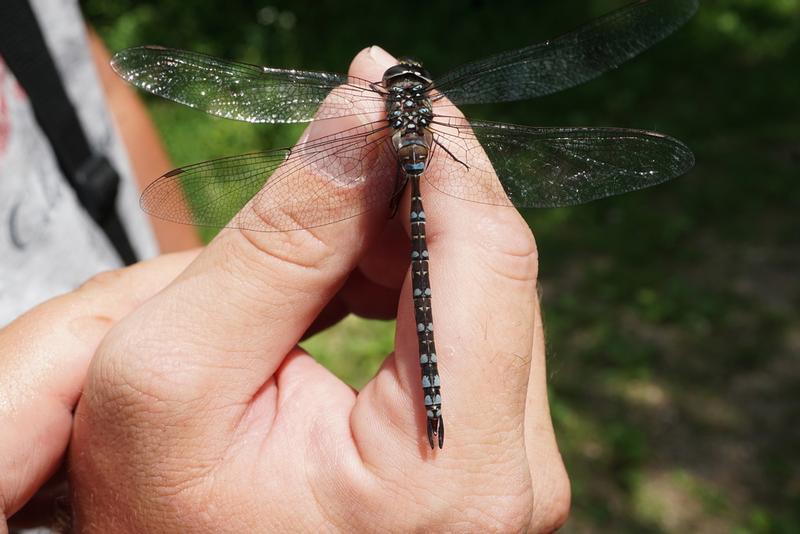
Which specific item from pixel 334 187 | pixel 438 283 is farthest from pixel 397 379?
pixel 334 187

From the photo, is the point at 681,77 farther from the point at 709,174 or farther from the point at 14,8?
the point at 14,8

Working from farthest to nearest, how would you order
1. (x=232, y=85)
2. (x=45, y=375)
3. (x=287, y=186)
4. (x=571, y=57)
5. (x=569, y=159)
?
(x=571, y=57) → (x=232, y=85) → (x=569, y=159) → (x=287, y=186) → (x=45, y=375)

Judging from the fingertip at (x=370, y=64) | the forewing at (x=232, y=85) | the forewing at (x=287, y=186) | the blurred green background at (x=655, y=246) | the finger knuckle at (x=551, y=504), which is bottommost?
the blurred green background at (x=655, y=246)

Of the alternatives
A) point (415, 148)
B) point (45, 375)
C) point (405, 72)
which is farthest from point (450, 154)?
point (45, 375)

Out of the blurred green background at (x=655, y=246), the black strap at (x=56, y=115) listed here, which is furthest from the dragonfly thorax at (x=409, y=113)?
the black strap at (x=56, y=115)

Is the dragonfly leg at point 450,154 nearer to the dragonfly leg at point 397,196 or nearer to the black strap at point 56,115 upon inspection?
the dragonfly leg at point 397,196

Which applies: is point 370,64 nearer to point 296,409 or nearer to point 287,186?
point 287,186

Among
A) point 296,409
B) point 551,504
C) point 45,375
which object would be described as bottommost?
point 551,504
